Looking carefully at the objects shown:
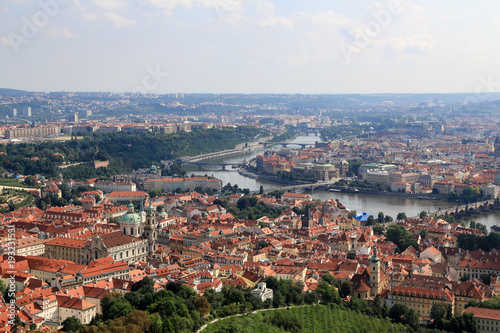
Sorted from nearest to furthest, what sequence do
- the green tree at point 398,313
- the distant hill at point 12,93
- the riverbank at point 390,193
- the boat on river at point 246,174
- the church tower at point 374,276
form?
the green tree at point 398,313 → the church tower at point 374,276 → the riverbank at point 390,193 → the boat on river at point 246,174 → the distant hill at point 12,93

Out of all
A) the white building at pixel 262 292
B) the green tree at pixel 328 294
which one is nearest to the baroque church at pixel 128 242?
the white building at pixel 262 292

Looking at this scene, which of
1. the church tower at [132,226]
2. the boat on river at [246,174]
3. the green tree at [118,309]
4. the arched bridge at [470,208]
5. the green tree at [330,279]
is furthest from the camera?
the boat on river at [246,174]

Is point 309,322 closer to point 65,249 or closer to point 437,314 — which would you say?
point 437,314

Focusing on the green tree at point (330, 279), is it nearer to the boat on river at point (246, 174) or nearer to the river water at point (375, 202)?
the river water at point (375, 202)

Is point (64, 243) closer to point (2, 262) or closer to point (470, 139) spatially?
point (2, 262)

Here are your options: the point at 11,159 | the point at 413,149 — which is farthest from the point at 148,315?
the point at 413,149

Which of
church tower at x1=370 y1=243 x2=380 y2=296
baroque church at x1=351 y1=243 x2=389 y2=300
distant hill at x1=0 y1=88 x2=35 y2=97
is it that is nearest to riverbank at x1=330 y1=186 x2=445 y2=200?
baroque church at x1=351 y1=243 x2=389 y2=300
